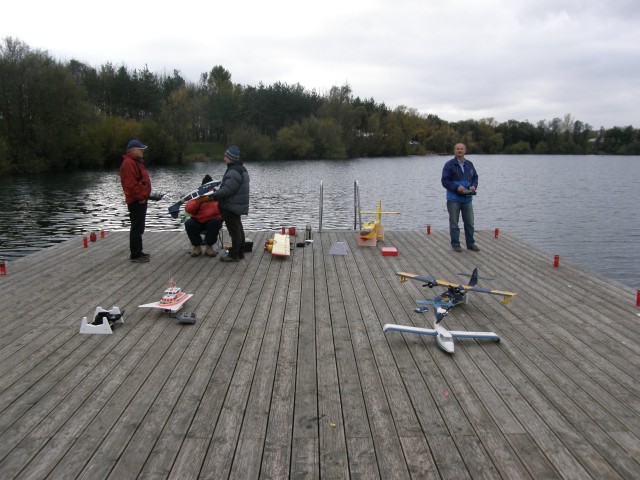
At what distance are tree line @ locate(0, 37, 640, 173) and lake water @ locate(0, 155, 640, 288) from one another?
6.34 meters

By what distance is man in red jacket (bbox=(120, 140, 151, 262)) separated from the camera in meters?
7.57

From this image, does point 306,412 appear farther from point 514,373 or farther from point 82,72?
point 82,72

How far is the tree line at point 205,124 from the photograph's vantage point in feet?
136

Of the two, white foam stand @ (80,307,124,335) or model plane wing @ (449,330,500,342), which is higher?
model plane wing @ (449,330,500,342)

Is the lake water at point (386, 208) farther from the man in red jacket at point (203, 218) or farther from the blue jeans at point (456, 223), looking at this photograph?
the man in red jacket at point (203, 218)

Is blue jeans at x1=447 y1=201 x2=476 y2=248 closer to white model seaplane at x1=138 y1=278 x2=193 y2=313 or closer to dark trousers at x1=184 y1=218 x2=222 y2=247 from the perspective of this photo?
dark trousers at x1=184 y1=218 x2=222 y2=247

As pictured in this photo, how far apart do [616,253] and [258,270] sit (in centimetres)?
1259

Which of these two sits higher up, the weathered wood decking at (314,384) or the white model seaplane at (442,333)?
the white model seaplane at (442,333)

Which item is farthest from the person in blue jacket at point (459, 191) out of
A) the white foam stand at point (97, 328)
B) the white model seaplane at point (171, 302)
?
the white foam stand at point (97, 328)

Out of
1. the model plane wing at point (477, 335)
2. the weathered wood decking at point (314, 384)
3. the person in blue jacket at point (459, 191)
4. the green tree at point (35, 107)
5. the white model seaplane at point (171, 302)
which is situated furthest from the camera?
the green tree at point (35, 107)

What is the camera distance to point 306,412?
3482 millimetres

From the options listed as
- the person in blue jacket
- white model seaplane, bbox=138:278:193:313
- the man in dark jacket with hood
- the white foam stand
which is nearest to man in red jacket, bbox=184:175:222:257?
the man in dark jacket with hood

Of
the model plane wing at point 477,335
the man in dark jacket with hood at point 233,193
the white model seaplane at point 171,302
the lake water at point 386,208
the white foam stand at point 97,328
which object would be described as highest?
the man in dark jacket with hood at point 233,193

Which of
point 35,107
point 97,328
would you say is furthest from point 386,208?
point 35,107
